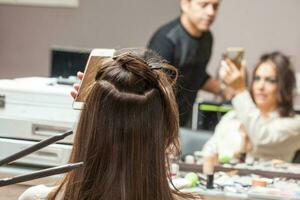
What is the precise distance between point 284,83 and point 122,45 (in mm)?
817

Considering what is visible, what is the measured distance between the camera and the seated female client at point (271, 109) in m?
1.86

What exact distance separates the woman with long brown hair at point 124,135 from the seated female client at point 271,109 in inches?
43.3

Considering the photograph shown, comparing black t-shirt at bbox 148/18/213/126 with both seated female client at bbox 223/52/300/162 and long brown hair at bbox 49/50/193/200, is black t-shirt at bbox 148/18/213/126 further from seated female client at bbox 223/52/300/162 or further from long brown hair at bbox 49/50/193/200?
long brown hair at bbox 49/50/193/200

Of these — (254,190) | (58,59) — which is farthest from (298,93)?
(58,59)

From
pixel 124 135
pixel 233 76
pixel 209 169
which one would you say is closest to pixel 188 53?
pixel 233 76

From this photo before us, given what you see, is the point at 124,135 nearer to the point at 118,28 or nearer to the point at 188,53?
the point at 188,53

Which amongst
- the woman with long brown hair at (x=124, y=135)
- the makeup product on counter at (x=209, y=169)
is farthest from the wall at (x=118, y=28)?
the woman with long brown hair at (x=124, y=135)

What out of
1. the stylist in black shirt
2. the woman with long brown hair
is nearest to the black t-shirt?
the stylist in black shirt

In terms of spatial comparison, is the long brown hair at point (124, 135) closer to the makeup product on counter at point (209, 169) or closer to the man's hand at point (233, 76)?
the makeup product on counter at point (209, 169)

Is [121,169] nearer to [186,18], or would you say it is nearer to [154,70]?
[154,70]

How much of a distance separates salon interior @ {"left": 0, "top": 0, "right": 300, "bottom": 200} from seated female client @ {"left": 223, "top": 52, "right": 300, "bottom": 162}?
2 centimetres

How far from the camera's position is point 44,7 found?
7.68 ft

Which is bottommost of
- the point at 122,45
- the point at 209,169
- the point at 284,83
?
the point at 209,169

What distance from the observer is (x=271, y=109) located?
191 cm
